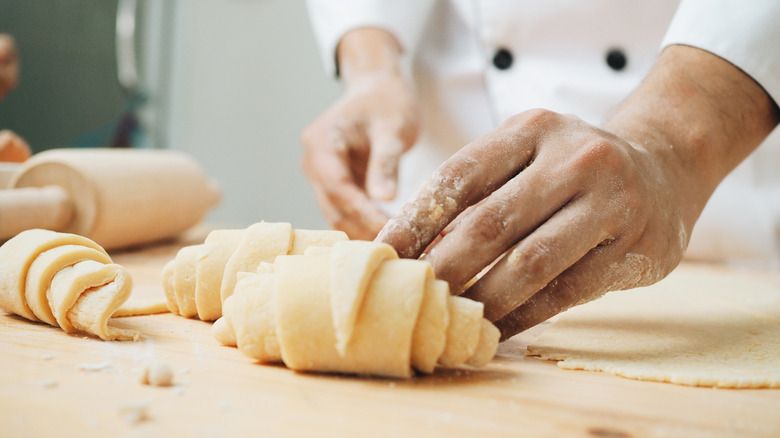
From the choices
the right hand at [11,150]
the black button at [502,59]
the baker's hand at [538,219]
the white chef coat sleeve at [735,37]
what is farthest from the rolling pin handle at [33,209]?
the white chef coat sleeve at [735,37]

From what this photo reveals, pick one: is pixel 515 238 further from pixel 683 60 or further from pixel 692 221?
pixel 683 60

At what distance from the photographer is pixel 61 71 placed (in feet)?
13.9

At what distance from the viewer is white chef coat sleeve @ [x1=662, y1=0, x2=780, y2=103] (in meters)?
A: 1.47

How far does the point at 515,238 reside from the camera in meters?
1.10

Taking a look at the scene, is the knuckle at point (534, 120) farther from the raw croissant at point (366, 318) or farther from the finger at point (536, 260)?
the raw croissant at point (366, 318)

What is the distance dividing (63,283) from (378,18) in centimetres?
186

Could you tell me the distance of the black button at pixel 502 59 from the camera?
8.18 ft

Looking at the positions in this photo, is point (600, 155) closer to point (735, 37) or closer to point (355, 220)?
point (735, 37)

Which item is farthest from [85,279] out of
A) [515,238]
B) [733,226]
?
[733,226]

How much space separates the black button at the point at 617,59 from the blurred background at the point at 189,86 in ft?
9.04

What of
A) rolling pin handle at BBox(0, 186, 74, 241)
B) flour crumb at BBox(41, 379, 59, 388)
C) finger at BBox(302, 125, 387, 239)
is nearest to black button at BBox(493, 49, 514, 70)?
finger at BBox(302, 125, 387, 239)

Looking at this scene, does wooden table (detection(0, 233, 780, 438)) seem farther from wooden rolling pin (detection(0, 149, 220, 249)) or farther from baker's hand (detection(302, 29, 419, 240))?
wooden rolling pin (detection(0, 149, 220, 249))

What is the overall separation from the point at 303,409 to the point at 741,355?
787 millimetres

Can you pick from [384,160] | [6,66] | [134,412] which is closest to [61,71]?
[6,66]
